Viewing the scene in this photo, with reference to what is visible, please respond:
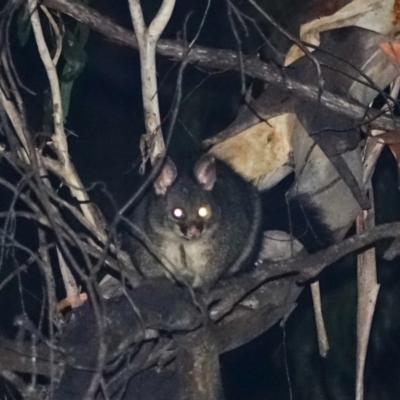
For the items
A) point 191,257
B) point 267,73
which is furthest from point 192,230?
point 267,73

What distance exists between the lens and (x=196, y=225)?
4.67 metres

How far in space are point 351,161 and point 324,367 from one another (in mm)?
3005

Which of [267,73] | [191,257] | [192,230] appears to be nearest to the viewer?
[267,73]

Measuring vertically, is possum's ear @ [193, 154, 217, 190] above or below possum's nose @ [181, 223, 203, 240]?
above

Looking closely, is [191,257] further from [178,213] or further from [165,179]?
[165,179]

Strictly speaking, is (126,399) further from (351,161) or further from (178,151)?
(178,151)

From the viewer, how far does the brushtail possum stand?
4.68 meters

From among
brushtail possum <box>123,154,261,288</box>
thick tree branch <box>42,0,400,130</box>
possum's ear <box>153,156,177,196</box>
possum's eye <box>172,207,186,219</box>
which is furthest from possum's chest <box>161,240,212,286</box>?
thick tree branch <box>42,0,400,130</box>

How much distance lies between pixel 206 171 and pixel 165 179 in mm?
209

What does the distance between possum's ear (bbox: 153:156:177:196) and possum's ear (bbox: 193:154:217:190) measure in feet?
0.41

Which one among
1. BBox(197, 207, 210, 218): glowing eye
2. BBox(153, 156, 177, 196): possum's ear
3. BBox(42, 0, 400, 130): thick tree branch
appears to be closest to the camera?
BBox(42, 0, 400, 130): thick tree branch

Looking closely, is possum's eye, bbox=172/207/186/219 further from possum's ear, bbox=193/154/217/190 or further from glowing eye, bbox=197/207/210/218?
possum's ear, bbox=193/154/217/190

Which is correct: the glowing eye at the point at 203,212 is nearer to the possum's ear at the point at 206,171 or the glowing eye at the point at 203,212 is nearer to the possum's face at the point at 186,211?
the possum's face at the point at 186,211

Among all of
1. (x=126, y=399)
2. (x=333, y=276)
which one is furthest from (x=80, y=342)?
(x=333, y=276)
